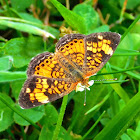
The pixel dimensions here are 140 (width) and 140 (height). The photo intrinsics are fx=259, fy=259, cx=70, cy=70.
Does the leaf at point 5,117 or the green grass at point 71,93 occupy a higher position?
the green grass at point 71,93

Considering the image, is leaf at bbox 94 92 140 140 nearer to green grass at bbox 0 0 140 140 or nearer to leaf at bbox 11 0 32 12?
green grass at bbox 0 0 140 140

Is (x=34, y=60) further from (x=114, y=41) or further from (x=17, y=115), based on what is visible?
(x=114, y=41)

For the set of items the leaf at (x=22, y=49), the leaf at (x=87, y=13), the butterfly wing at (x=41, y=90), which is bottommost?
the leaf at (x=22, y=49)

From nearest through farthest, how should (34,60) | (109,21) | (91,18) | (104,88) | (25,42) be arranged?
(34,60) → (104,88) → (25,42) → (91,18) → (109,21)

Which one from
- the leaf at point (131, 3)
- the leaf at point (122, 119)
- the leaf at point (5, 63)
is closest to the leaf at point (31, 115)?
the leaf at point (5, 63)

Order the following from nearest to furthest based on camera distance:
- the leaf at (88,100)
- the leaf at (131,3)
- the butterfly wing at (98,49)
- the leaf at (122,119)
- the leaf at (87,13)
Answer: the leaf at (122,119) < the butterfly wing at (98,49) < the leaf at (88,100) < the leaf at (87,13) < the leaf at (131,3)

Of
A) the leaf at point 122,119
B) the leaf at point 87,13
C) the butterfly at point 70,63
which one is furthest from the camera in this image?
the leaf at point 87,13

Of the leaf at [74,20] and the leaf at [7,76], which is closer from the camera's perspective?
the leaf at [7,76]

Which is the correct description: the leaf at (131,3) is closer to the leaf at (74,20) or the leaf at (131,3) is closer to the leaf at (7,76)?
the leaf at (74,20)

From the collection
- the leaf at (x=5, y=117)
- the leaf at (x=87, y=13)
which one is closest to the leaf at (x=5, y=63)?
the leaf at (x=5, y=117)

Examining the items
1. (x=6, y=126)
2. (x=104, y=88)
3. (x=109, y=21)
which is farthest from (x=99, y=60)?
(x=109, y=21)
